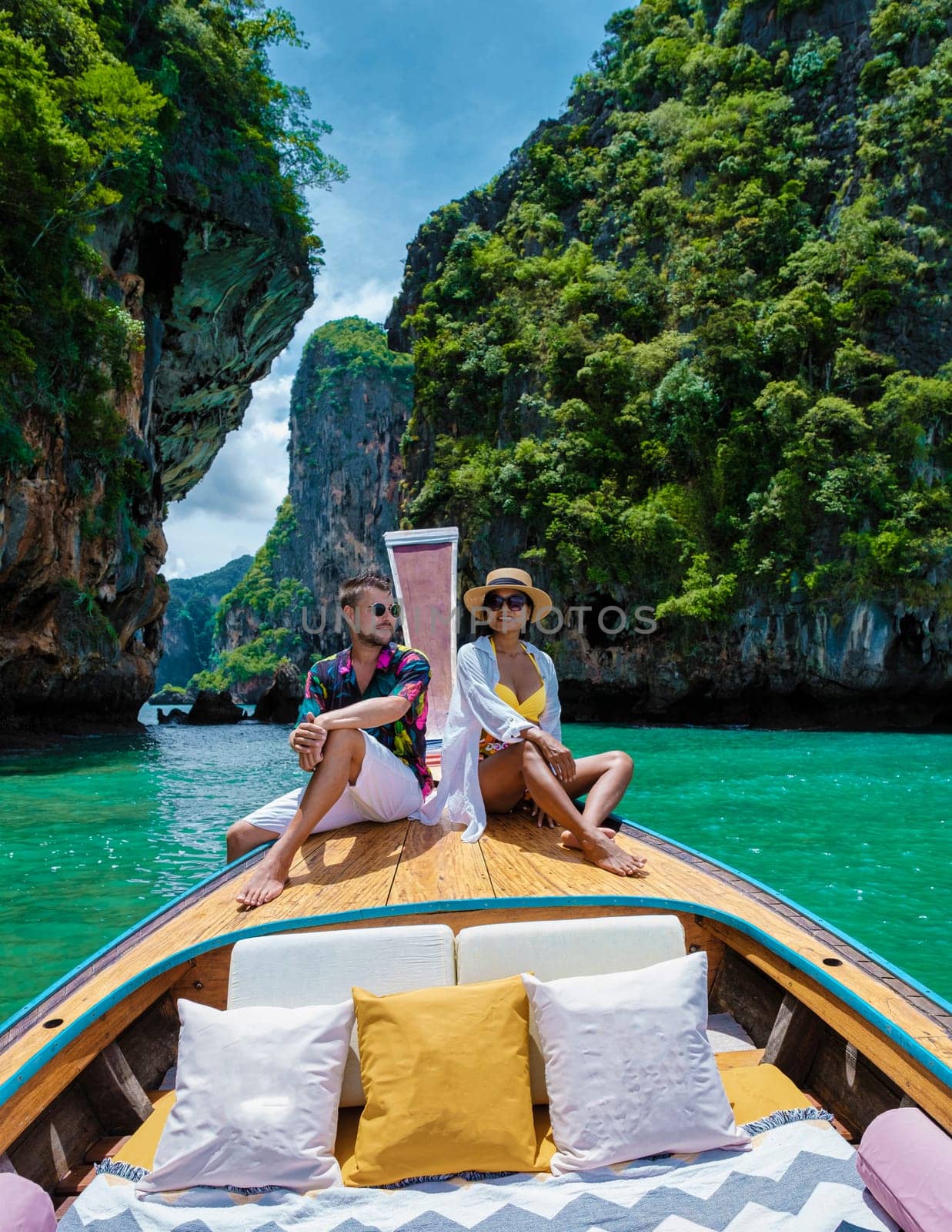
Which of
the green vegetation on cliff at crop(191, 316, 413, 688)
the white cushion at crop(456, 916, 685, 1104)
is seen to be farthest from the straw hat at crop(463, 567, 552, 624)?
the green vegetation on cliff at crop(191, 316, 413, 688)

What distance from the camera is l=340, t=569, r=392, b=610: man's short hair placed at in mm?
2648

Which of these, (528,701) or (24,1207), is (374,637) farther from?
(24,1207)

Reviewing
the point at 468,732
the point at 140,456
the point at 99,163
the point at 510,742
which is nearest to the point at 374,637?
the point at 468,732

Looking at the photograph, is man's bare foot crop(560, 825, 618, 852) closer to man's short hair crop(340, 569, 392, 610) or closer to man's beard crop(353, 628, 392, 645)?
man's beard crop(353, 628, 392, 645)

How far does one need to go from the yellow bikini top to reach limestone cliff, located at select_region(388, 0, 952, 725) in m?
15.0

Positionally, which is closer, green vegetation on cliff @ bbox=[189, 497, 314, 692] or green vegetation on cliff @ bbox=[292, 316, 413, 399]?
green vegetation on cliff @ bbox=[292, 316, 413, 399]

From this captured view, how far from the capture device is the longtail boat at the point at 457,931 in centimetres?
132

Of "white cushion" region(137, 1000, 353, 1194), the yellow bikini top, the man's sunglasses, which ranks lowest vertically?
"white cushion" region(137, 1000, 353, 1194)

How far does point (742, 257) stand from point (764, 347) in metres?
2.85

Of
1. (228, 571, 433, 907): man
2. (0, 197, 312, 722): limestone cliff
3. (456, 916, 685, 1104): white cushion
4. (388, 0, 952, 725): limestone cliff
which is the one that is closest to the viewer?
(456, 916, 685, 1104): white cushion

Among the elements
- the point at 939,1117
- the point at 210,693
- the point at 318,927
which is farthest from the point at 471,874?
the point at 210,693

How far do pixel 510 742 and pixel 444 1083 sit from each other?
4.55ft

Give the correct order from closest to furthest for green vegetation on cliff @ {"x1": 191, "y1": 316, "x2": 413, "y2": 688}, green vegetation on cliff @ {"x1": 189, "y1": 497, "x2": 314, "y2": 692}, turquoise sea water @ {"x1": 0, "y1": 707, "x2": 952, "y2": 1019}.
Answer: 1. turquoise sea water @ {"x1": 0, "y1": 707, "x2": 952, "y2": 1019}
2. green vegetation on cliff @ {"x1": 191, "y1": 316, "x2": 413, "y2": 688}
3. green vegetation on cliff @ {"x1": 189, "y1": 497, "x2": 314, "y2": 692}

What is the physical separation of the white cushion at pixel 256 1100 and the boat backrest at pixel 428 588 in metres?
5.05
